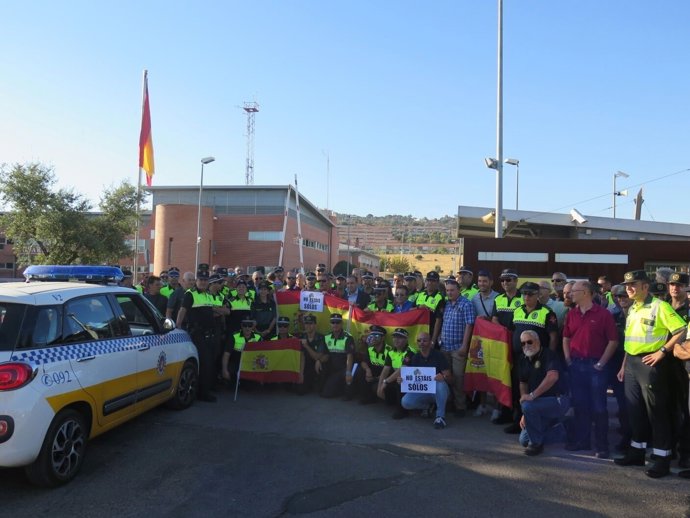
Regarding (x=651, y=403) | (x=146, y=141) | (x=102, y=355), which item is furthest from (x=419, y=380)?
(x=146, y=141)

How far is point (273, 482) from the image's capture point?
502 centimetres

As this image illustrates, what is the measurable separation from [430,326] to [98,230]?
2124 cm

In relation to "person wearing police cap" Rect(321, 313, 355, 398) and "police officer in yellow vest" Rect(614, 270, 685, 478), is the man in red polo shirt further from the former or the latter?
"person wearing police cap" Rect(321, 313, 355, 398)

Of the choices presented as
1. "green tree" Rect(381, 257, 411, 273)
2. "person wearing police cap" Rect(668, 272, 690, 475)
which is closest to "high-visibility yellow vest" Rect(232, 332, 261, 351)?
"person wearing police cap" Rect(668, 272, 690, 475)

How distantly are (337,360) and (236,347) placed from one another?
1.73m

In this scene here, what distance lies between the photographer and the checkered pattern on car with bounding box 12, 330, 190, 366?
14.8ft

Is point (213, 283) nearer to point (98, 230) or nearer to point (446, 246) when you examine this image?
point (98, 230)

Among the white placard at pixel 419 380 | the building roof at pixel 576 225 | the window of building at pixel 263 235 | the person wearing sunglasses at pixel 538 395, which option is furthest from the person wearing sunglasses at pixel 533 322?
the window of building at pixel 263 235

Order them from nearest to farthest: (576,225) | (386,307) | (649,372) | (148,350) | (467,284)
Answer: (649,372) < (148,350) < (467,284) < (386,307) < (576,225)

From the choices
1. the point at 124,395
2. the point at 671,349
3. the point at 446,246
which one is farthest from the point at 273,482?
the point at 446,246

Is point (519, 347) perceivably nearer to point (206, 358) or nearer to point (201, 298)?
point (206, 358)

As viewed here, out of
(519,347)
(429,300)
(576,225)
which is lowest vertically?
(519,347)

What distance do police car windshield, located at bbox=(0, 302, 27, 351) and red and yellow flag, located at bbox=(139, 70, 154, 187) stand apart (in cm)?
2437

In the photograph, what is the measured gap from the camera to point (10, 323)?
461 cm
